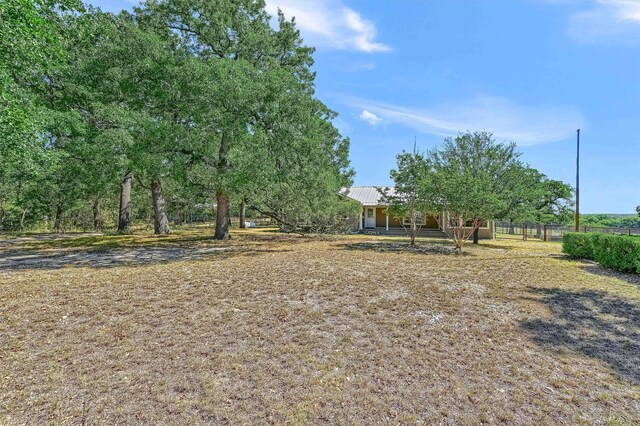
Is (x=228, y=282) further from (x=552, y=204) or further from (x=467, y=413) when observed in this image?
(x=552, y=204)

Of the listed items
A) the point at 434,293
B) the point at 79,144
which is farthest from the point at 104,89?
the point at 434,293

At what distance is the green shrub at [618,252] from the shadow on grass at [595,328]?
3659 millimetres

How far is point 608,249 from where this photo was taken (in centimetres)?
992

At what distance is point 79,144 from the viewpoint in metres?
12.1

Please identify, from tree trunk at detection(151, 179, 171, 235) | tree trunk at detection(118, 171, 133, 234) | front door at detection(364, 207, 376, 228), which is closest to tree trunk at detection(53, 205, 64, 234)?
tree trunk at detection(118, 171, 133, 234)

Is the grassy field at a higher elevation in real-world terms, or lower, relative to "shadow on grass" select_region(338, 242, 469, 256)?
lower

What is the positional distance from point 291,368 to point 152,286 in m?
4.14

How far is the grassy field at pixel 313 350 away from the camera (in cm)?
284

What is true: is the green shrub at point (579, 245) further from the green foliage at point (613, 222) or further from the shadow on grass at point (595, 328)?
the green foliage at point (613, 222)

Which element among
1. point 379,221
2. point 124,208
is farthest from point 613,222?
point 124,208

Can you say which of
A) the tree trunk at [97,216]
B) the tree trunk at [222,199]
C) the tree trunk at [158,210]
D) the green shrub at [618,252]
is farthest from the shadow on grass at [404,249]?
the tree trunk at [97,216]

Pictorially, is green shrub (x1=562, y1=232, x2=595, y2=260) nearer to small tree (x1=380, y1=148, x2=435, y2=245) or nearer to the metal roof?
small tree (x1=380, y1=148, x2=435, y2=245)

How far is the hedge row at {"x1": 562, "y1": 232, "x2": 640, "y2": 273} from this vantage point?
909 cm

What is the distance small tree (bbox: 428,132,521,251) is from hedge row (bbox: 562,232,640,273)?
280 cm
